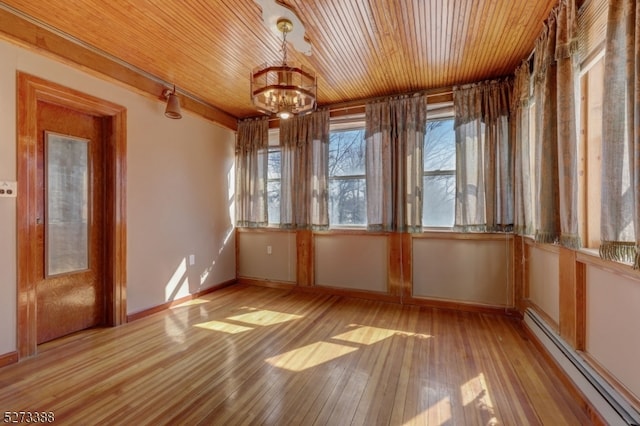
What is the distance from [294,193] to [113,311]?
2456mm

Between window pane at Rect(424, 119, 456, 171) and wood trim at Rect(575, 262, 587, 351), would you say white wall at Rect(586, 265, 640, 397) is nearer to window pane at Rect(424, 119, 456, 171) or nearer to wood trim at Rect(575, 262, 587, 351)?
wood trim at Rect(575, 262, 587, 351)

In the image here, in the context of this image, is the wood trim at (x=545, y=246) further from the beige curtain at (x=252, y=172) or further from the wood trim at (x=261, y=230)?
the beige curtain at (x=252, y=172)

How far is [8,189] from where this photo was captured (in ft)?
6.94

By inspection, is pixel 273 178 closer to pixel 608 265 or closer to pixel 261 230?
pixel 261 230

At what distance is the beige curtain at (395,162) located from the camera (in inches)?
135

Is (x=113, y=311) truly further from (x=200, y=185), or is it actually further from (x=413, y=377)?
(x=413, y=377)

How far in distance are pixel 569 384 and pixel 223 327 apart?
2759 millimetres

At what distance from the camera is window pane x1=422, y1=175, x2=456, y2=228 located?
3.43m

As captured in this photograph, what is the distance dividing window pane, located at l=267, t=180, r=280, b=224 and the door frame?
1932 millimetres

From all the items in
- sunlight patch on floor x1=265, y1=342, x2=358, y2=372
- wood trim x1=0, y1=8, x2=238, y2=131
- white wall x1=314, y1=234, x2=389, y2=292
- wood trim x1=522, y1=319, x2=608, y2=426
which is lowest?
sunlight patch on floor x1=265, y1=342, x2=358, y2=372

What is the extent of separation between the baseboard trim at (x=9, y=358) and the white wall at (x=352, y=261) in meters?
2.97

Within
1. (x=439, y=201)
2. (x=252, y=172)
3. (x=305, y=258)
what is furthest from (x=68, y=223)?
(x=439, y=201)

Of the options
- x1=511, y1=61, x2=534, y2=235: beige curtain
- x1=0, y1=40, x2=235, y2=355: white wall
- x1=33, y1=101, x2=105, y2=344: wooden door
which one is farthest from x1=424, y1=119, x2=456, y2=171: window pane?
x1=33, y1=101, x2=105, y2=344: wooden door

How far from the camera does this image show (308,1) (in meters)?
1.99
